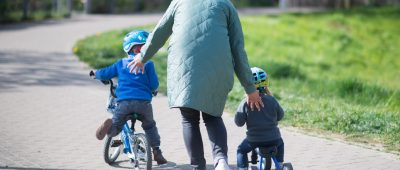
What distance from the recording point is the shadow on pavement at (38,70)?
12570 millimetres

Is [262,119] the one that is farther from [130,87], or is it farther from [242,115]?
[130,87]

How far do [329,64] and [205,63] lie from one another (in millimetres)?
16260

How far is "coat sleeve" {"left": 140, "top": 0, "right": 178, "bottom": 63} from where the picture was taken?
596cm

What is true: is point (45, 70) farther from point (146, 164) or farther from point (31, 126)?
point (146, 164)

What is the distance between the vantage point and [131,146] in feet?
22.2

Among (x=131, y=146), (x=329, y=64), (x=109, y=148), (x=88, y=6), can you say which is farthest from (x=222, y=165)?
(x=88, y=6)

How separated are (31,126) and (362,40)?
63.5 ft

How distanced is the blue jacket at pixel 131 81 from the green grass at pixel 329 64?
275 cm

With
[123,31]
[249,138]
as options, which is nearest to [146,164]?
[249,138]

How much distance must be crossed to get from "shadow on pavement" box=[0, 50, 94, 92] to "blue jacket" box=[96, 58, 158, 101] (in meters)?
5.31

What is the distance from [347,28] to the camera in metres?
28.9

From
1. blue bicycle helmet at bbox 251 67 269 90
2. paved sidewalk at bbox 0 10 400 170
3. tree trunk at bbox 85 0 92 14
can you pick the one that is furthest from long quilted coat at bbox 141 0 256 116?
tree trunk at bbox 85 0 92 14

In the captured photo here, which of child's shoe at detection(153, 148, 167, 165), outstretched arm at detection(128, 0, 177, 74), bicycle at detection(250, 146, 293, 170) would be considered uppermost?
outstretched arm at detection(128, 0, 177, 74)

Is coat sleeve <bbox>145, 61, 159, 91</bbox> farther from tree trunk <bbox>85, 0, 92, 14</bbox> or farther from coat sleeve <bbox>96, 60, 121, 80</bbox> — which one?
tree trunk <bbox>85, 0, 92, 14</bbox>
